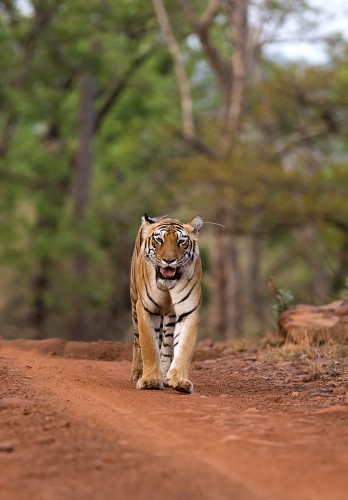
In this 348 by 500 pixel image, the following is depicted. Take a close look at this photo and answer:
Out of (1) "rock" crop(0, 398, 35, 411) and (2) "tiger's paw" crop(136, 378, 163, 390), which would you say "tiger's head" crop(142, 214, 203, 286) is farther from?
(1) "rock" crop(0, 398, 35, 411)

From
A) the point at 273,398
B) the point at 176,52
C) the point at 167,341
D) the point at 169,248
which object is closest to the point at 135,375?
the point at 167,341

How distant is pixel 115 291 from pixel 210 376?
63.7 feet

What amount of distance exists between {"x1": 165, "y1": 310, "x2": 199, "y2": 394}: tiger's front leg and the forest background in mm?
13483

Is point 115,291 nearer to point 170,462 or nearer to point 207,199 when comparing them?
point 207,199

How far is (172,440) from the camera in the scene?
4.72 m

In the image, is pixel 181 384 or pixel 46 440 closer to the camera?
pixel 46 440

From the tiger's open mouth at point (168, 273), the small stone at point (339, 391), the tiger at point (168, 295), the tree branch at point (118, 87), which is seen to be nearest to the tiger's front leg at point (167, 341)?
the tiger at point (168, 295)

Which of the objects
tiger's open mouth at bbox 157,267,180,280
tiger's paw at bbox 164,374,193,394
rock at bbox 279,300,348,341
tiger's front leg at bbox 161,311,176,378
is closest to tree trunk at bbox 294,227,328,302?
rock at bbox 279,300,348,341

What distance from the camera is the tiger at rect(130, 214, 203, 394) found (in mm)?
7012

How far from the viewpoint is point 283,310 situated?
10172mm

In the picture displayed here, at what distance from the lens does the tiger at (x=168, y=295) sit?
7.01m

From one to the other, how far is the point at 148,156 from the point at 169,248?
22931 millimetres

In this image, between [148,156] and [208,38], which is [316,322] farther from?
[148,156]

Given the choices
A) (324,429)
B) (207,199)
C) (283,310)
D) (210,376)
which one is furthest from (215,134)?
(324,429)
